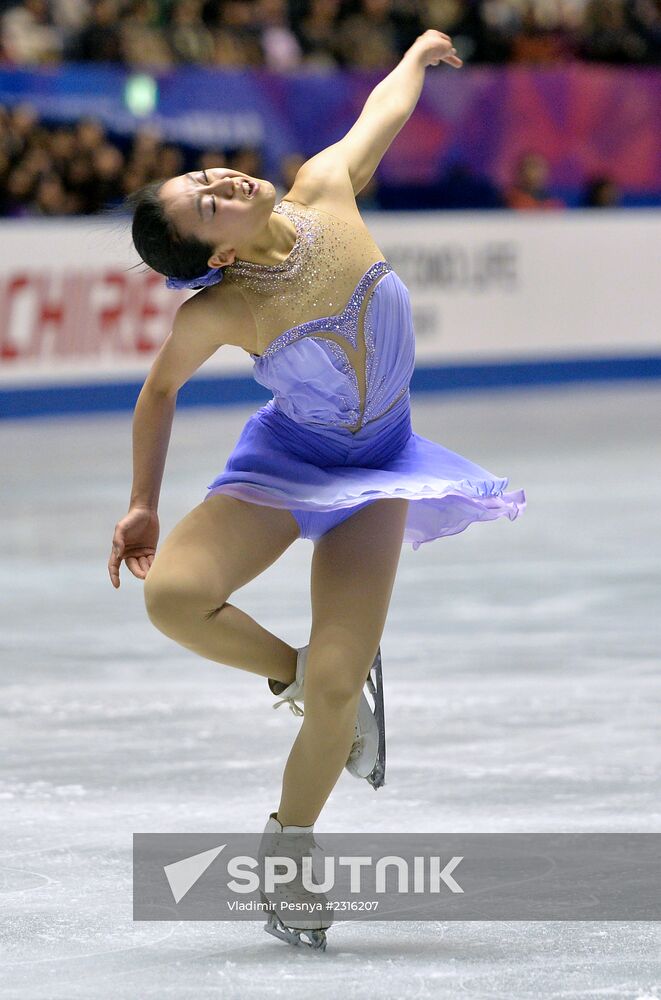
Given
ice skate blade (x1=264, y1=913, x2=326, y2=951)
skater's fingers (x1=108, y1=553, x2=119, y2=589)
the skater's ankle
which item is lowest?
ice skate blade (x1=264, y1=913, x2=326, y2=951)

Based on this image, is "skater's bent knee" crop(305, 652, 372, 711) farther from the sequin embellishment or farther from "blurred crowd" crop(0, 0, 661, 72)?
"blurred crowd" crop(0, 0, 661, 72)

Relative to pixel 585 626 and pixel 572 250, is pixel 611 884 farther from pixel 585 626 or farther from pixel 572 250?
pixel 572 250

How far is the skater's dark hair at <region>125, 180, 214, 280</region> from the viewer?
2645 mm

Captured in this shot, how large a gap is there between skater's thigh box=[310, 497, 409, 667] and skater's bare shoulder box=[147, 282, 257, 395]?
1.20ft

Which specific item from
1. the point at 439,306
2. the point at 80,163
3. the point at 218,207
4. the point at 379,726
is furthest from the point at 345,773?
the point at 439,306

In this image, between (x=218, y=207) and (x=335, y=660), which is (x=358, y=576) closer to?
(x=335, y=660)

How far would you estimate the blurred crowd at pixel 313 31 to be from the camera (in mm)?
11875

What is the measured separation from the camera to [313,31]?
13.3 meters

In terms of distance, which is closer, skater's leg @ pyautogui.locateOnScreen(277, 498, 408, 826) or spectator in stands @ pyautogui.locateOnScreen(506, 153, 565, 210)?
skater's leg @ pyautogui.locateOnScreen(277, 498, 408, 826)

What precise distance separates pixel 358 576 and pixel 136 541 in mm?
376

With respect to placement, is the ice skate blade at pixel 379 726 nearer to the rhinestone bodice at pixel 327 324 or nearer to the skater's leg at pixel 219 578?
the skater's leg at pixel 219 578

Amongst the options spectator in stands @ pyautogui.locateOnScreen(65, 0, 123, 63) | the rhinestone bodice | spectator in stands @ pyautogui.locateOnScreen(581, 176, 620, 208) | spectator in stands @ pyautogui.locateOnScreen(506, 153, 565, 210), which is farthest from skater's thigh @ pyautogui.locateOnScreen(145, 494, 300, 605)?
spectator in stands @ pyautogui.locateOnScreen(581, 176, 620, 208)

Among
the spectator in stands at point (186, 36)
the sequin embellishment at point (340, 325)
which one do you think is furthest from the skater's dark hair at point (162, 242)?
the spectator in stands at point (186, 36)

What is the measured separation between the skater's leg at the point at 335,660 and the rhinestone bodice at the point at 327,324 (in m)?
0.24
